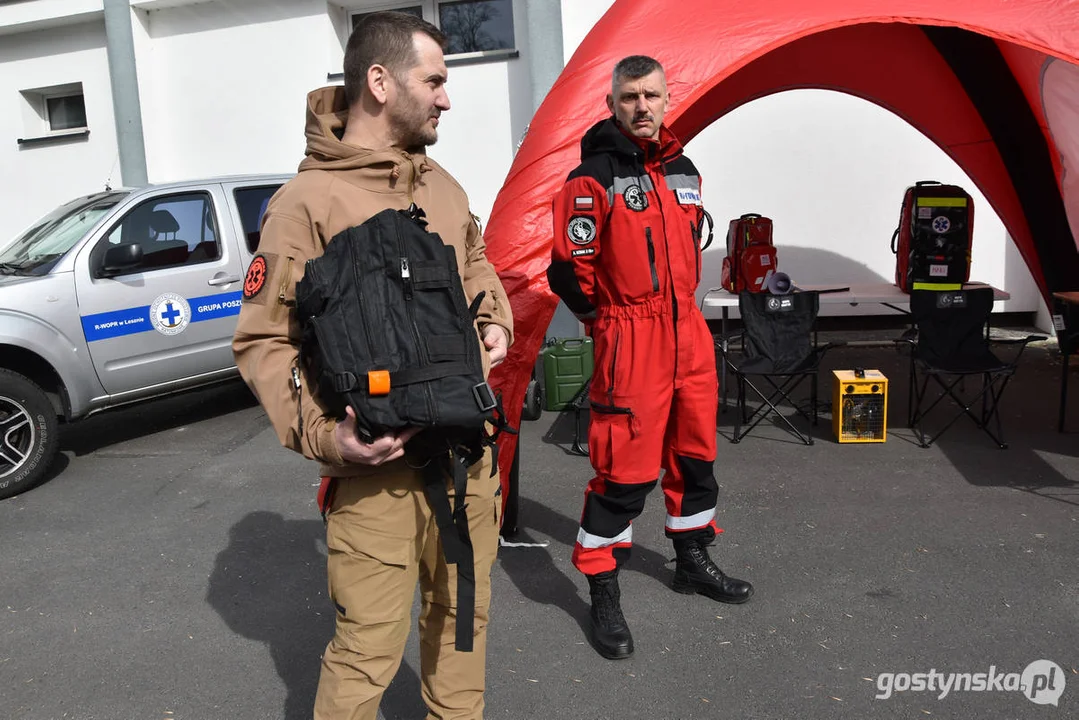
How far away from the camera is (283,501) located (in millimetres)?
4906

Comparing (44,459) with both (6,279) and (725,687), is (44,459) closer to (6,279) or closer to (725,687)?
(6,279)

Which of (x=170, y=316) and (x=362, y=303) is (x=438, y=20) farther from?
(x=362, y=303)

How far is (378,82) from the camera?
1.88m

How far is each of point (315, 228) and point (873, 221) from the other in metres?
8.06

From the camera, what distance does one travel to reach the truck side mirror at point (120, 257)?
5.49 meters

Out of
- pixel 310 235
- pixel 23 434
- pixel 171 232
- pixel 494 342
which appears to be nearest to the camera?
pixel 310 235

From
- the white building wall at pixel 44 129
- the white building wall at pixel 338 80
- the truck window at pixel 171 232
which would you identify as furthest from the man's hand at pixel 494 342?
the white building wall at pixel 44 129

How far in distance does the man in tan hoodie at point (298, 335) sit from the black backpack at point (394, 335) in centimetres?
6

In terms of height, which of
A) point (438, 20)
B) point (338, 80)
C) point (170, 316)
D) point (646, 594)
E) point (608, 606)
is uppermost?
point (438, 20)

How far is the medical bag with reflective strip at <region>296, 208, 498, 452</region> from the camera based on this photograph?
170cm

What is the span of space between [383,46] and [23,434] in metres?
4.61

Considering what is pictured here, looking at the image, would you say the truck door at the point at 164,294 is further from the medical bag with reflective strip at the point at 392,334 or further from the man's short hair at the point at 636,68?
the medical bag with reflective strip at the point at 392,334

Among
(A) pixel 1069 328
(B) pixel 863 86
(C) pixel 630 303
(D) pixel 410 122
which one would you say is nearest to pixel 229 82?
(B) pixel 863 86

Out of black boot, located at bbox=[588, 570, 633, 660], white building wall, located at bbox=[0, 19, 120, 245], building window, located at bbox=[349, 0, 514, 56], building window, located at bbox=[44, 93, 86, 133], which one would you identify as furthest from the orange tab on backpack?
building window, located at bbox=[44, 93, 86, 133]
